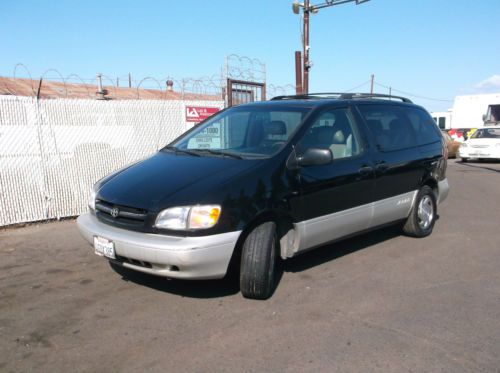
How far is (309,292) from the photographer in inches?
164

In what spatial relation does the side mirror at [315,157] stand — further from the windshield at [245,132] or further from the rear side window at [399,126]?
the rear side window at [399,126]

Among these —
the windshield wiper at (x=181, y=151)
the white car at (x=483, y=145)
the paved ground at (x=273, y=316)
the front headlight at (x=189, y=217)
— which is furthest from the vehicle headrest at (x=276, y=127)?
the white car at (x=483, y=145)

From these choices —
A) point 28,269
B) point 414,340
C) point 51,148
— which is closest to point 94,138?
point 51,148

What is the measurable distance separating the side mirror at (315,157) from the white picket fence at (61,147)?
173 inches

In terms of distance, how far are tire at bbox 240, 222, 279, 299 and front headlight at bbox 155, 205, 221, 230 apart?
430mm

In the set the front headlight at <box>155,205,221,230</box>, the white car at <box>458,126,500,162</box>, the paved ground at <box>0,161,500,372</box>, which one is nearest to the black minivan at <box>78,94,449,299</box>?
the front headlight at <box>155,205,221,230</box>

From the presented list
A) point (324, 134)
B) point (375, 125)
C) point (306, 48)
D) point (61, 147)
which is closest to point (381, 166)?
point (375, 125)

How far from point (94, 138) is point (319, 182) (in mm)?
4443

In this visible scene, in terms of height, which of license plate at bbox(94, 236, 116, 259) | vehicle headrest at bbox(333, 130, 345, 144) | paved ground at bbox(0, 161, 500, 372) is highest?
vehicle headrest at bbox(333, 130, 345, 144)

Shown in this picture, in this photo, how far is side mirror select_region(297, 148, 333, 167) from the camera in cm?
411

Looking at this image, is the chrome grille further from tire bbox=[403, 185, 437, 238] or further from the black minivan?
tire bbox=[403, 185, 437, 238]

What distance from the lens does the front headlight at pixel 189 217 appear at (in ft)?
11.5

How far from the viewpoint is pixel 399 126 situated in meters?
5.70

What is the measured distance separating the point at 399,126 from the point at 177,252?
3.51 meters
